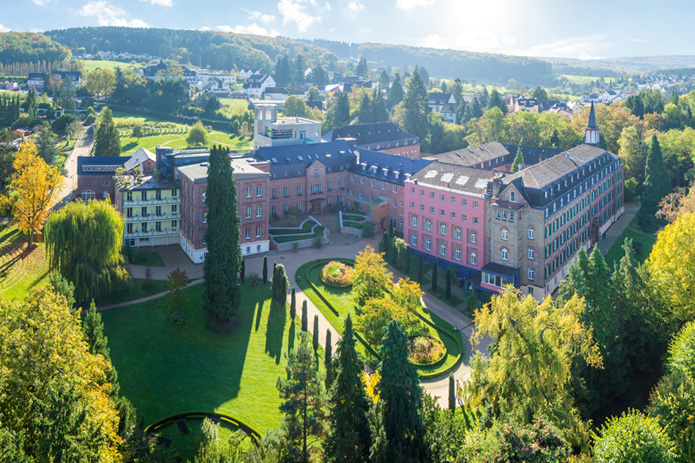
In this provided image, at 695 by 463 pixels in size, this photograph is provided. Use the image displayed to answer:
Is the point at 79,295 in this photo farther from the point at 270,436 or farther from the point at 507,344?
the point at 507,344

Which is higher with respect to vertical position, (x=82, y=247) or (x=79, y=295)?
(x=82, y=247)

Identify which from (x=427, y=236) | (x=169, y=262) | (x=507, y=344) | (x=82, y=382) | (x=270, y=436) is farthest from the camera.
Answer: (x=427, y=236)

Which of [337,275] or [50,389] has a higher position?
[50,389]

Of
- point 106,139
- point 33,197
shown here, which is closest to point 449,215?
point 33,197

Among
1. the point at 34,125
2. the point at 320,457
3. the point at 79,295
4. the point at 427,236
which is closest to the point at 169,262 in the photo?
the point at 79,295

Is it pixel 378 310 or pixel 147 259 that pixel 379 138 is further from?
pixel 378 310

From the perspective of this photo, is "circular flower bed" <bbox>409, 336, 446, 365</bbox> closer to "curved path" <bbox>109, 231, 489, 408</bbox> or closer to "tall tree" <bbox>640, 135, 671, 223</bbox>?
"curved path" <bbox>109, 231, 489, 408</bbox>
